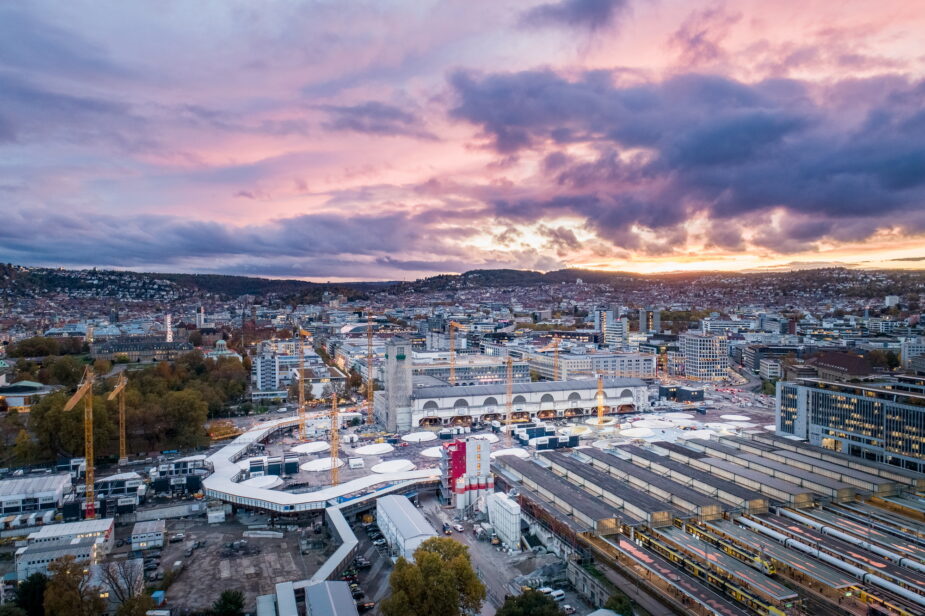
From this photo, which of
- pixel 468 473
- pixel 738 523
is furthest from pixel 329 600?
pixel 738 523

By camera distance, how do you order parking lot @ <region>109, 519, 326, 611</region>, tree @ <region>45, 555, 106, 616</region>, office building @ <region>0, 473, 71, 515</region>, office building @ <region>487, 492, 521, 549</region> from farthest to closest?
office building @ <region>0, 473, 71, 515</region> < office building @ <region>487, 492, 521, 549</region> < parking lot @ <region>109, 519, 326, 611</region> < tree @ <region>45, 555, 106, 616</region>

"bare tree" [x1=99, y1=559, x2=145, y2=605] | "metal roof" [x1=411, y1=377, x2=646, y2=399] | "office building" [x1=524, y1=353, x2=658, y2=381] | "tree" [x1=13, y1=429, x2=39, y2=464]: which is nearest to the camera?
"bare tree" [x1=99, y1=559, x2=145, y2=605]

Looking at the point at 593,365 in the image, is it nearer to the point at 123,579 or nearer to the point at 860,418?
the point at 860,418

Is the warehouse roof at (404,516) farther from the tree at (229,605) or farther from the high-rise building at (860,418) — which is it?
the high-rise building at (860,418)

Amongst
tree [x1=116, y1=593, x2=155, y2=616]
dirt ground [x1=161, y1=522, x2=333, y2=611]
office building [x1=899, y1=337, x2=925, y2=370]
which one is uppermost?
office building [x1=899, y1=337, x2=925, y2=370]

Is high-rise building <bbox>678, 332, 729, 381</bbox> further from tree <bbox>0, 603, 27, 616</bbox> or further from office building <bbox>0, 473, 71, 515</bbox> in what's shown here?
tree <bbox>0, 603, 27, 616</bbox>

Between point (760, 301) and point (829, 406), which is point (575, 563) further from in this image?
point (760, 301)

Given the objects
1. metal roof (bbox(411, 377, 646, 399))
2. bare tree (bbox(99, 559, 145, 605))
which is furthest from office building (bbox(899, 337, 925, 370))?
bare tree (bbox(99, 559, 145, 605))
